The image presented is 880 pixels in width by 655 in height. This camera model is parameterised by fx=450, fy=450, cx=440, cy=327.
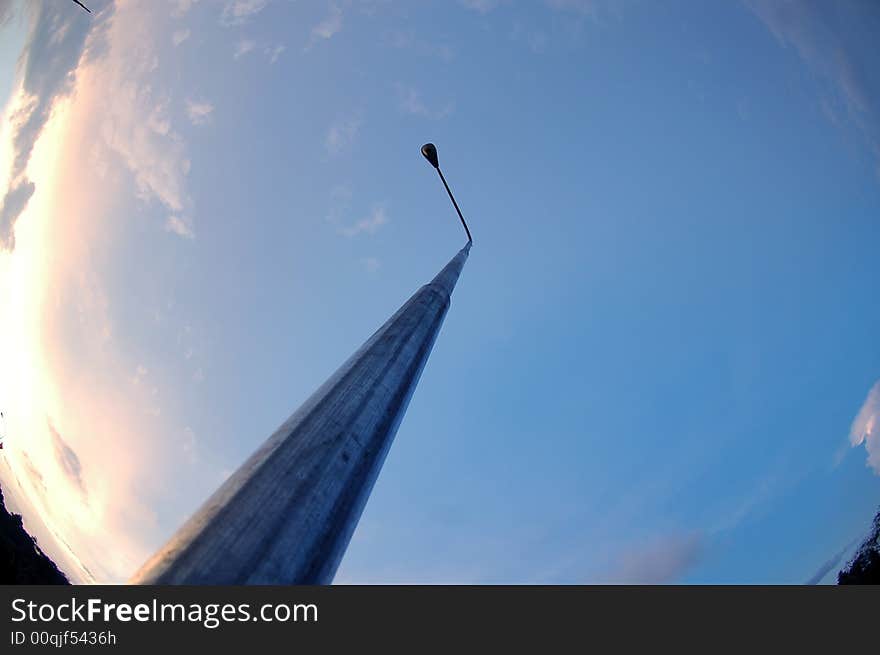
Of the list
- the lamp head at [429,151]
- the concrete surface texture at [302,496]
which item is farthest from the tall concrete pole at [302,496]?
the lamp head at [429,151]

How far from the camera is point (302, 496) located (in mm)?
2785

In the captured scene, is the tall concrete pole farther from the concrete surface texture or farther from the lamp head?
the lamp head

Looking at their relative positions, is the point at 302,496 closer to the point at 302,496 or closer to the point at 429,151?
the point at 302,496

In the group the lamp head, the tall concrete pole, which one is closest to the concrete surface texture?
the tall concrete pole

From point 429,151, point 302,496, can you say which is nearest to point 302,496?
point 302,496

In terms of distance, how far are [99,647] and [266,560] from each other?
179 centimetres

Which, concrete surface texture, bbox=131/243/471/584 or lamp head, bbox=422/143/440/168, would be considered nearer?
concrete surface texture, bbox=131/243/471/584

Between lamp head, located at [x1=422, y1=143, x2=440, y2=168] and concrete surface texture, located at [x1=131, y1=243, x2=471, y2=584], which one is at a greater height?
lamp head, located at [x1=422, y1=143, x2=440, y2=168]

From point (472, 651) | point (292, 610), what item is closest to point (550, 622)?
point (472, 651)

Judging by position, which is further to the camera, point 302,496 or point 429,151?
point 429,151

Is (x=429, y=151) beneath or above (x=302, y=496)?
above

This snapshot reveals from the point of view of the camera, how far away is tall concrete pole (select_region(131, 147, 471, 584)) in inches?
90.2

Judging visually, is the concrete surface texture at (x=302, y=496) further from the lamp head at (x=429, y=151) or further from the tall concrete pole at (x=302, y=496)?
the lamp head at (x=429, y=151)

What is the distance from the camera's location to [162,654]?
2.99 metres
